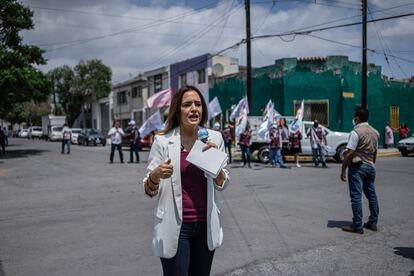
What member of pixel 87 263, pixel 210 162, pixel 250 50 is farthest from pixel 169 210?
pixel 250 50

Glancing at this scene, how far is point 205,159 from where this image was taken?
2.67 meters

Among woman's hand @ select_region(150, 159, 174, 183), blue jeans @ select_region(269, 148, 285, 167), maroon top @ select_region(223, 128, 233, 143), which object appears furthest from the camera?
maroon top @ select_region(223, 128, 233, 143)

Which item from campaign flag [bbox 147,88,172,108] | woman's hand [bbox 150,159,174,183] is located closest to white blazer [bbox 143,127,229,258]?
woman's hand [bbox 150,159,174,183]

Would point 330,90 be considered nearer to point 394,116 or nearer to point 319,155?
point 394,116

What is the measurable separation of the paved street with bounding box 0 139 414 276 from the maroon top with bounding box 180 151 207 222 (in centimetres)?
203

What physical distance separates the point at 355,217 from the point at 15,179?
11305 mm

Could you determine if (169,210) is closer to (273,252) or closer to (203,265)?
(203,265)

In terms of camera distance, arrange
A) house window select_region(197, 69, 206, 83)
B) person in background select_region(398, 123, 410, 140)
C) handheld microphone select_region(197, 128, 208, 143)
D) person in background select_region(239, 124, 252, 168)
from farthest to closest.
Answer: house window select_region(197, 69, 206, 83), person in background select_region(398, 123, 410, 140), person in background select_region(239, 124, 252, 168), handheld microphone select_region(197, 128, 208, 143)

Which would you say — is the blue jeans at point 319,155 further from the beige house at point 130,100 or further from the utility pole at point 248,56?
the beige house at point 130,100

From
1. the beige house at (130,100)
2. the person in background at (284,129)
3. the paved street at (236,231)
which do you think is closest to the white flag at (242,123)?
the person in background at (284,129)

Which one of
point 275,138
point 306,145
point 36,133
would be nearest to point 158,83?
point 306,145

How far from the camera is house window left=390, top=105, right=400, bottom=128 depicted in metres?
27.1

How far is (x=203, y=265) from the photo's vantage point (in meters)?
2.87

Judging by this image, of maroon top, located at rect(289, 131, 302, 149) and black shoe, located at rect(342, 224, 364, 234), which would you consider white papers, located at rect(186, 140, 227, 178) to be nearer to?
black shoe, located at rect(342, 224, 364, 234)
